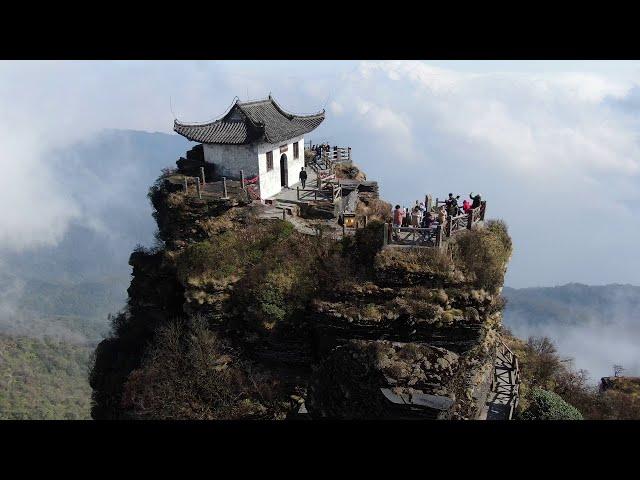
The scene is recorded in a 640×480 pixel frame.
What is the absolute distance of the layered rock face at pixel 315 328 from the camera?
1697 centimetres

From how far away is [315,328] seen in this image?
1872 centimetres

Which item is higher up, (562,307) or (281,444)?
(281,444)

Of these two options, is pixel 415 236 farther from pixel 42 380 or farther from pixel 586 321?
pixel 586 321

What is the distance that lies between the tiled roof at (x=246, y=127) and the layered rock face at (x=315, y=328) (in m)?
3.88

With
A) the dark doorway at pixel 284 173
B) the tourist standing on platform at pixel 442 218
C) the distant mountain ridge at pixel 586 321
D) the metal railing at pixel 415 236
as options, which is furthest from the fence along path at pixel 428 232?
the distant mountain ridge at pixel 586 321

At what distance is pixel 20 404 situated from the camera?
6266 centimetres

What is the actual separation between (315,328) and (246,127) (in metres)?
11.6

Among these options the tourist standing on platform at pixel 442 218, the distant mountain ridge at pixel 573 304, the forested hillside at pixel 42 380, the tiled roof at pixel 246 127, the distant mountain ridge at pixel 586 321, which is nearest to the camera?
the tourist standing on platform at pixel 442 218

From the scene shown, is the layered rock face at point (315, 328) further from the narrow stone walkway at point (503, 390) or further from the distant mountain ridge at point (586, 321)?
the distant mountain ridge at point (586, 321)

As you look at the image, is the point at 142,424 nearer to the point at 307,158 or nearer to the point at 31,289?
the point at 307,158

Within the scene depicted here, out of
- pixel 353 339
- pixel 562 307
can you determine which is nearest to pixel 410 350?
pixel 353 339

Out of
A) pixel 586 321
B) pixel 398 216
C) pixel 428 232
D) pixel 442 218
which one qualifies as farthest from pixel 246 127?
pixel 586 321

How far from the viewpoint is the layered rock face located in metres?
17.0
